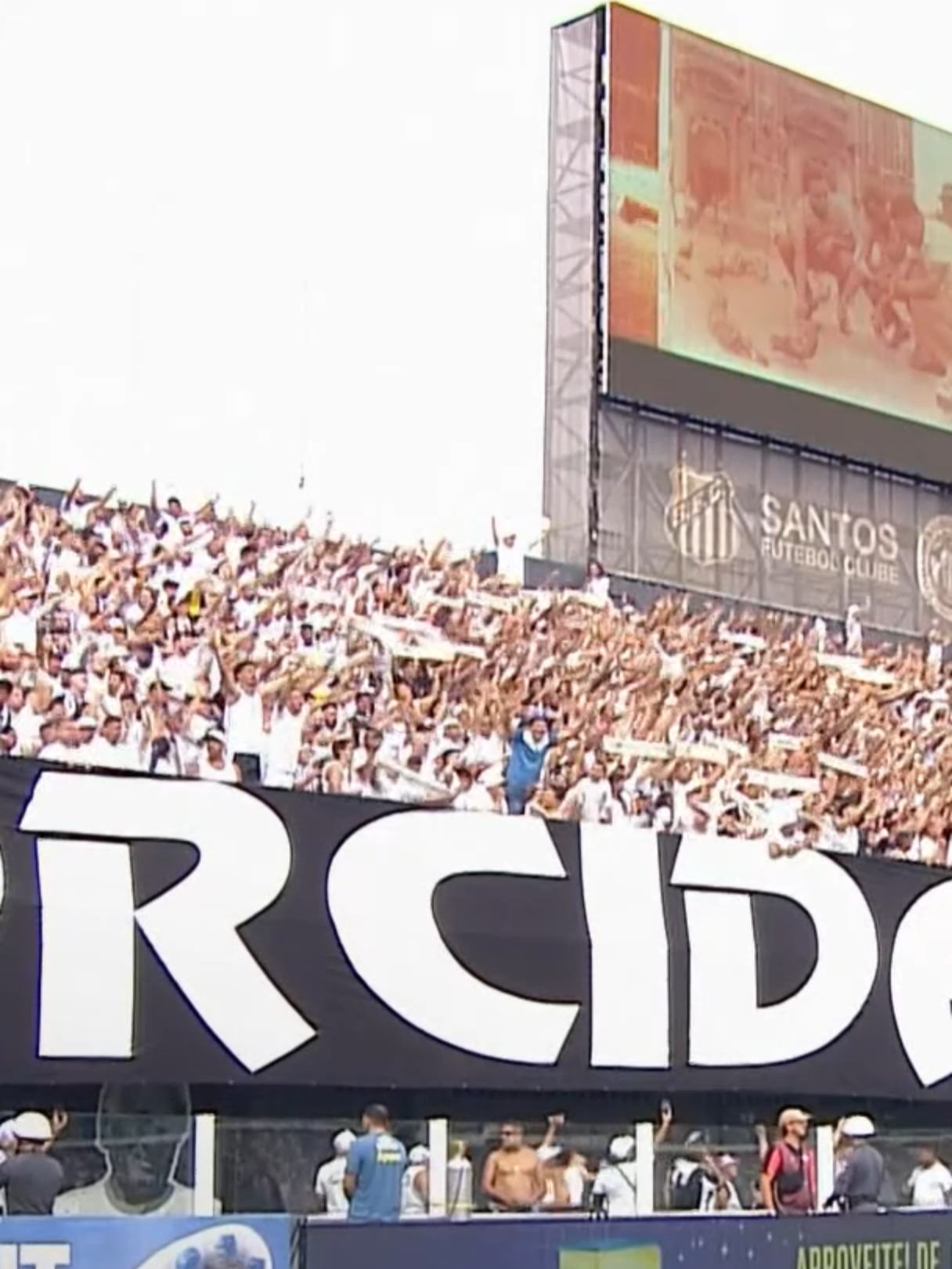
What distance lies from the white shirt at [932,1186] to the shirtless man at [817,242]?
18744 mm

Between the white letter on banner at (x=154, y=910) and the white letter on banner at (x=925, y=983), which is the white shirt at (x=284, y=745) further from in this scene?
the white letter on banner at (x=925, y=983)

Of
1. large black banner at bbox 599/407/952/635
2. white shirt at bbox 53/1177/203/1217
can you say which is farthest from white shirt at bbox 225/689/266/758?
large black banner at bbox 599/407/952/635

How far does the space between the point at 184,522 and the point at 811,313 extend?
17.1m

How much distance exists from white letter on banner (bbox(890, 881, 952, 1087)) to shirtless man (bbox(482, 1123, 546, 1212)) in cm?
394

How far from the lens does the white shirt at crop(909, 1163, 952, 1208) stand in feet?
45.0

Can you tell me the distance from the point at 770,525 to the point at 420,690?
52.4 ft

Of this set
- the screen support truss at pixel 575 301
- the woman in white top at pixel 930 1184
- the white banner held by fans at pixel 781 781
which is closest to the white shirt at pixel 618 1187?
the woman in white top at pixel 930 1184

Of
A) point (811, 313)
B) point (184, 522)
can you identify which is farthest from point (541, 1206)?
point (811, 313)

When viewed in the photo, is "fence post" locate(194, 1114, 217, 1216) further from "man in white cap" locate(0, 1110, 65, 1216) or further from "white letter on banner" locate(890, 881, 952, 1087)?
"white letter on banner" locate(890, 881, 952, 1087)

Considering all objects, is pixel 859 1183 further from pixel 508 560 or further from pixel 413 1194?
pixel 508 560

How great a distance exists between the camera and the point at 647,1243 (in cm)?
1072

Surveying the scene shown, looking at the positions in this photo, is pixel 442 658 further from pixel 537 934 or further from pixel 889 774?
pixel 889 774

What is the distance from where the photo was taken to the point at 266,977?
11875 millimetres

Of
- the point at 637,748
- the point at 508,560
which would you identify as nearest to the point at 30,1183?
the point at 637,748
